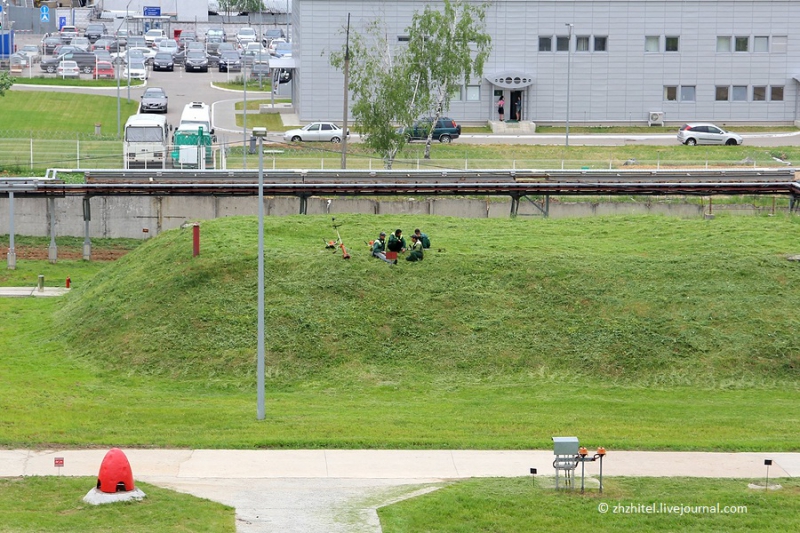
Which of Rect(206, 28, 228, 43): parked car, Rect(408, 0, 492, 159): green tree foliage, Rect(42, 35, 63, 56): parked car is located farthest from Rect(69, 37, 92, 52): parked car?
Rect(408, 0, 492, 159): green tree foliage

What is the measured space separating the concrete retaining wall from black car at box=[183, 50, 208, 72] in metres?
49.9

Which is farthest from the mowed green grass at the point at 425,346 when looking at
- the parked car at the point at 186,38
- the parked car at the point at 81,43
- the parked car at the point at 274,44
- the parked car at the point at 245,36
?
the parked car at the point at 245,36

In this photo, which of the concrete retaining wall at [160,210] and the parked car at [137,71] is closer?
the concrete retaining wall at [160,210]

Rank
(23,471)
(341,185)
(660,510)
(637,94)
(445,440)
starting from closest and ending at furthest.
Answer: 1. (660,510)
2. (23,471)
3. (445,440)
4. (341,185)
5. (637,94)

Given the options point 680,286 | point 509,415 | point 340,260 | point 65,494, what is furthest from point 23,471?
point 680,286

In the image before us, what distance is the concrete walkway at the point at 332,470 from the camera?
77.6 feet

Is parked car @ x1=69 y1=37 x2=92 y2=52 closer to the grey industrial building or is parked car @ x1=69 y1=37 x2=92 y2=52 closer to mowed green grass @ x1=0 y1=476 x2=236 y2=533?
the grey industrial building

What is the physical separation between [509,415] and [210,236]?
14.5 meters

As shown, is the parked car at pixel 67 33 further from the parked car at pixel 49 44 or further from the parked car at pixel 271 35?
the parked car at pixel 271 35

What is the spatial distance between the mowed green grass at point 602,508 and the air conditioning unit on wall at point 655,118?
62.2 m

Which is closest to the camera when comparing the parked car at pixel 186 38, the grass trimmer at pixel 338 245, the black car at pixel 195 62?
the grass trimmer at pixel 338 245

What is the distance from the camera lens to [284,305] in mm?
36594

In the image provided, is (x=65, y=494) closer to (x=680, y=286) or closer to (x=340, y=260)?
(x=340, y=260)

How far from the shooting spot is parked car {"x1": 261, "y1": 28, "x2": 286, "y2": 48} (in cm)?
11936
